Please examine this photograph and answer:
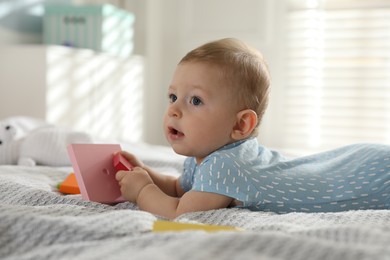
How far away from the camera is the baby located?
1128mm

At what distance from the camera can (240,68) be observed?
3.86 feet

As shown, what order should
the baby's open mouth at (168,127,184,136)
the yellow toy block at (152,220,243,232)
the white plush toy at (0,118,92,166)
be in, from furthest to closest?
the white plush toy at (0,118,92,166)
the baby's open mouth at (168,127,184,136)
the yellow toy block at (152,220,243,232)

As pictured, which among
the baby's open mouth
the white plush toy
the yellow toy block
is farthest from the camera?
the white plush toy

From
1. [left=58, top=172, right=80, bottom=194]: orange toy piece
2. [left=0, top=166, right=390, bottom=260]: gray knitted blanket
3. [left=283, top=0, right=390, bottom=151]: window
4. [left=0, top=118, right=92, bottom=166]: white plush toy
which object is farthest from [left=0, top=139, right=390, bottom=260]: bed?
[left=283, top=0, right=390, bottom=151]: window

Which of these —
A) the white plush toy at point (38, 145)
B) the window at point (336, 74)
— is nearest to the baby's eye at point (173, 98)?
the white plush toy at point (38, 145)

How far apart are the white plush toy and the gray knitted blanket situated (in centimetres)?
71

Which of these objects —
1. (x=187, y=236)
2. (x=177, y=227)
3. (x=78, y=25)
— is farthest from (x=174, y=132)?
(x=78, y=25)

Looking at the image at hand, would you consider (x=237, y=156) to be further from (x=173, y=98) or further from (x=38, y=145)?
(x=38, y=145)

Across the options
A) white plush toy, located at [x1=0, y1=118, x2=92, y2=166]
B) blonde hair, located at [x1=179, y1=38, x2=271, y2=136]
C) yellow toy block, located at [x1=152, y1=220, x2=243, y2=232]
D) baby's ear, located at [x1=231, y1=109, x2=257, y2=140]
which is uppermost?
blonde hair, located at [x1=179, y1=38, x2=271, y2=136]

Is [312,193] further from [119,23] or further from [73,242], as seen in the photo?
[119,23]

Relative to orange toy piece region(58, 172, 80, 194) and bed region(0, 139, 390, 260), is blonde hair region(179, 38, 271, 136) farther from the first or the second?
orange toy piece region(58, 172, 80, 194)

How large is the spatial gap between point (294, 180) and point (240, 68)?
8.8 inches

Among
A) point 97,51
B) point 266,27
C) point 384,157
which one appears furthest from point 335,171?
point 266,27

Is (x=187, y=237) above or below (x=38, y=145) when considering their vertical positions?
above
